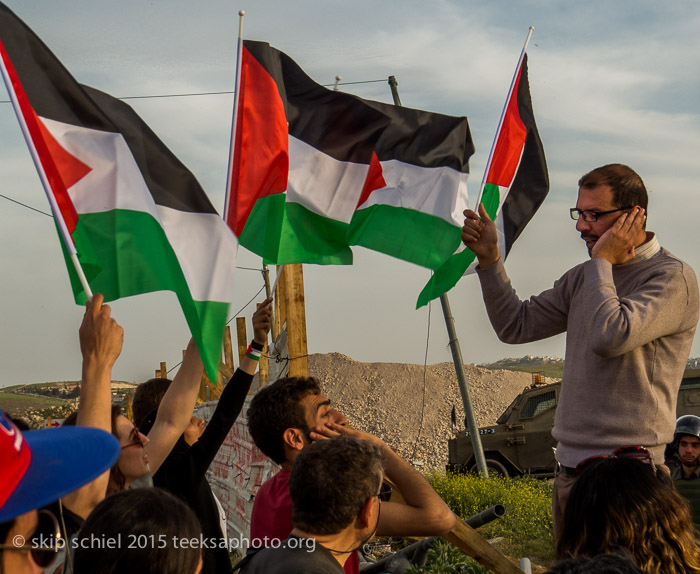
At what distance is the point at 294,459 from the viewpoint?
3572mm

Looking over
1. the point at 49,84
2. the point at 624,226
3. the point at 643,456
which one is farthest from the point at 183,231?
the point at 643,456

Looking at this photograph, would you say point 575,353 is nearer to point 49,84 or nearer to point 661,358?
point 661,358

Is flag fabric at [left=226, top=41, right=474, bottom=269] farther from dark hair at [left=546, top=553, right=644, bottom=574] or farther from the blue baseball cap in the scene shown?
dark hair at [left=546, top=553, right=644, bottom=574]

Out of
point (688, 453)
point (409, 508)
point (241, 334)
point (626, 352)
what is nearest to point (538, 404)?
point (241, 334)

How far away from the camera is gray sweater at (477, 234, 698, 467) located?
333 centimetres

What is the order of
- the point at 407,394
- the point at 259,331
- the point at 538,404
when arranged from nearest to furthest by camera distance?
the point at 259,331 → the point at 538,404 → the point at 407,394

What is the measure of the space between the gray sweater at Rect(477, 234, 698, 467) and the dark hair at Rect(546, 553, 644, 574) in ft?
4.87

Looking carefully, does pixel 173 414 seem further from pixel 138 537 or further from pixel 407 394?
pixel 407 394

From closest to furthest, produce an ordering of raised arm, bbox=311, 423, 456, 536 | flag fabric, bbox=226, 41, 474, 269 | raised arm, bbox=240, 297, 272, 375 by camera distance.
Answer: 1. raised arm, bbox=311, 423, 456, 536
2. raised arm, bbox=240, 297, 272, 375
3. flag fabric, bbox=226, 41, 474, 269

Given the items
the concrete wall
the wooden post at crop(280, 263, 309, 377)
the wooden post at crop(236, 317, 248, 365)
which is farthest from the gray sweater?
the wooden post at crop(236, 317, 248, 365)

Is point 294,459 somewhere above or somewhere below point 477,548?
above

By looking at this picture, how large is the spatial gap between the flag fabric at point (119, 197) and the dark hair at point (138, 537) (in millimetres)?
1396

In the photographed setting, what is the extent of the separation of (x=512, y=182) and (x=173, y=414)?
3.28 metres

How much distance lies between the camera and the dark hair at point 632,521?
2.59 m
